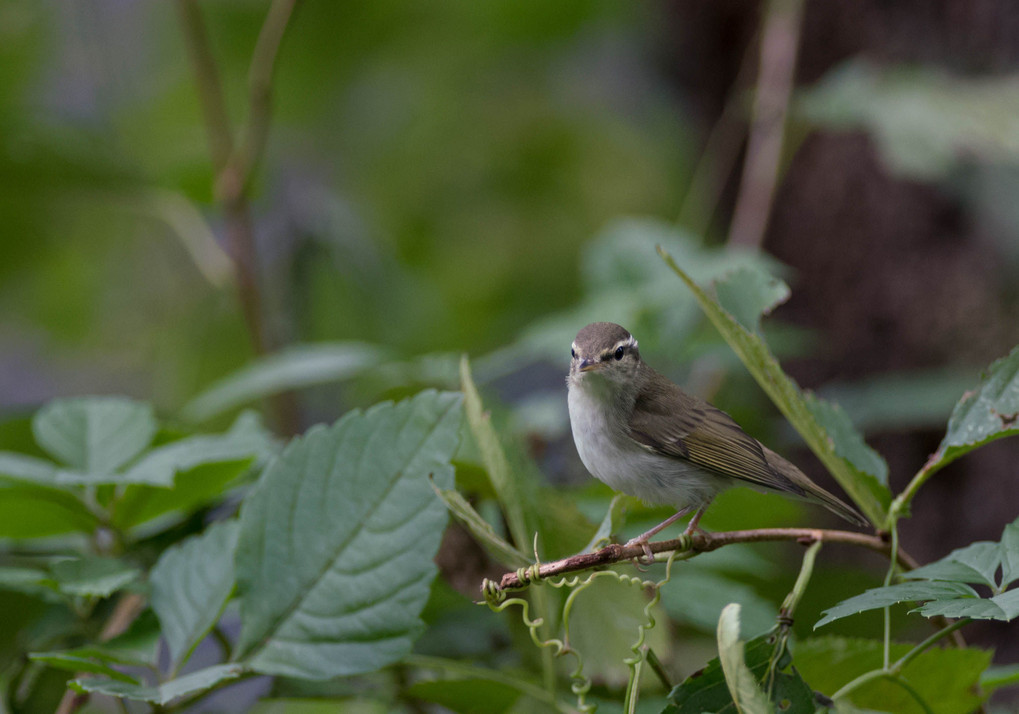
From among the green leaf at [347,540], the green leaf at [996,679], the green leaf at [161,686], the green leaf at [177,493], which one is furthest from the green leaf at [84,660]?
the green leaf at [996,679]

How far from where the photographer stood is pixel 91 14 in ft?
13.1

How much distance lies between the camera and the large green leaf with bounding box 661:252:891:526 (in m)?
0.95

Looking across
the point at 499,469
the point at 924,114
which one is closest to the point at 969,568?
the point at 499,469

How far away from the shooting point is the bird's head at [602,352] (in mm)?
1304

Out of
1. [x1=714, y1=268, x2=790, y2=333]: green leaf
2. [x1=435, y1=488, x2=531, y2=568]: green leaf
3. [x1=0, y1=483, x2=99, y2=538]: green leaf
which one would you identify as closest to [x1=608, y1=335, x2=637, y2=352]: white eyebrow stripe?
[x1=714, y1=268, x2=790, y2=333]: green leaf

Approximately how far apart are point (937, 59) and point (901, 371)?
123cm

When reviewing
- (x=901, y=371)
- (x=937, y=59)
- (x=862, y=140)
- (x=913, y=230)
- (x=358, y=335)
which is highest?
(x=937, y=59)

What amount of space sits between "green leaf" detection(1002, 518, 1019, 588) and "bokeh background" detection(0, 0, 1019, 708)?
0.62 metres

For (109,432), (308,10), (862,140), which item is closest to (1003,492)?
(862,140)

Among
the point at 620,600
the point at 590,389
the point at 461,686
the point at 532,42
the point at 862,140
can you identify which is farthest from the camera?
the point at 532,42

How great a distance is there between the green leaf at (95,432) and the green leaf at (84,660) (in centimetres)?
30

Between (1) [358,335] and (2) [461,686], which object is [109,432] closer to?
(2) [461,686]

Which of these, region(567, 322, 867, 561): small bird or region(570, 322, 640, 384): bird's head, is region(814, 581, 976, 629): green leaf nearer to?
region(567, 322, 867, 561): small bird

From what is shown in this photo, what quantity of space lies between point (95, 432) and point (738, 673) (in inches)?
41.4
